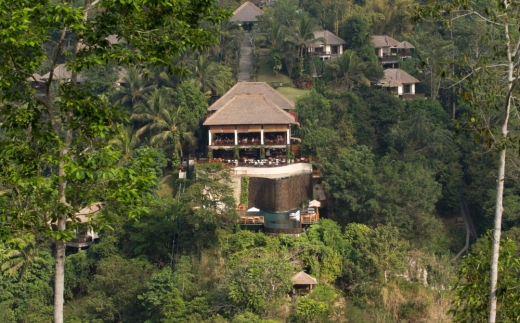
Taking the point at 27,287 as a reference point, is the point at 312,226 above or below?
above

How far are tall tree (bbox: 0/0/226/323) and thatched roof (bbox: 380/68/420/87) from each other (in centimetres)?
3295

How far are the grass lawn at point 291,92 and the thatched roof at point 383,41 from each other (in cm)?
620

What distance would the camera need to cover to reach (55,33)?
44.7m

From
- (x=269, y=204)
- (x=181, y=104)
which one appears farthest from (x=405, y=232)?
(x=181, y=104)

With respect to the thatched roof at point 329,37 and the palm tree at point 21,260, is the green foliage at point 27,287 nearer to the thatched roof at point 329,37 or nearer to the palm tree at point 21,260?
the palm tree at point 21,260

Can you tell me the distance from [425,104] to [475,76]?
93.8 feet

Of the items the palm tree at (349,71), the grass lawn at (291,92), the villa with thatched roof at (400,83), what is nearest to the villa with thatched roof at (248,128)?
the grass lawn at (291,92)

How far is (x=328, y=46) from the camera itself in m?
44.5

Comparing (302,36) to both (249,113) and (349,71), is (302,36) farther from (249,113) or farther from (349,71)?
(249,113)

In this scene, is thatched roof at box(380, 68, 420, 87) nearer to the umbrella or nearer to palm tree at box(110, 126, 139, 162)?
the umbrella

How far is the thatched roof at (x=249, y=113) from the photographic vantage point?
32.8 m

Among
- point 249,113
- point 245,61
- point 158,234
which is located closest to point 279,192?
point 249,113

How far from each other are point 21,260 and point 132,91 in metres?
10.4

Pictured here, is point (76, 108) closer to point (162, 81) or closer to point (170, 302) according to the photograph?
point (170, 302)
